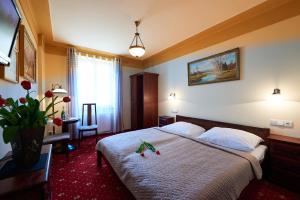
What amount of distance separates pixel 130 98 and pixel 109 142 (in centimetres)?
280

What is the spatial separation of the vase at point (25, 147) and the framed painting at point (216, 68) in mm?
2995

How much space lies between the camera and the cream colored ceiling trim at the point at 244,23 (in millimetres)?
2090

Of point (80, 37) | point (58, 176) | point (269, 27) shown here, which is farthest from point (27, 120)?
point (269, 27)

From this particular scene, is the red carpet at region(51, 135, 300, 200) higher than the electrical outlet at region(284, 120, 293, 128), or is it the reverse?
the electrical outlet at region(284, 120, 293, 128)

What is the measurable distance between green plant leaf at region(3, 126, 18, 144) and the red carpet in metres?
1.20

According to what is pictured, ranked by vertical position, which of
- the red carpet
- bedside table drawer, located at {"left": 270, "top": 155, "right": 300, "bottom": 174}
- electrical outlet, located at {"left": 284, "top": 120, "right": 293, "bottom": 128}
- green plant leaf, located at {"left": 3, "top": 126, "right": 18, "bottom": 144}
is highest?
green plant leaf, located at {"left": 3, "top": 126, "right": 18, "bottom": 144}

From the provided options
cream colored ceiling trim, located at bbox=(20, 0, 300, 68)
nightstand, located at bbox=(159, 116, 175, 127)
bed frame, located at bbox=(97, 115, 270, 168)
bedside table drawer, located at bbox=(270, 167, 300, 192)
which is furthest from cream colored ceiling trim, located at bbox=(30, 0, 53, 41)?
bedside table drawer, located at bbox=(270, 167, 300, 192)

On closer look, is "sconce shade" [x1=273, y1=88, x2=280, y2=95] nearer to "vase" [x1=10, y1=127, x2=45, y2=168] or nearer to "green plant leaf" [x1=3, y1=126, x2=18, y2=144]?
"vase" [x1=10, y1=127, x2=45, y2=168]

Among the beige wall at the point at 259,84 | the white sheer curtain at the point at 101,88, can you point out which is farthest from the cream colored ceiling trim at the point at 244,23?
the white sheer curtain at the point at 101,88

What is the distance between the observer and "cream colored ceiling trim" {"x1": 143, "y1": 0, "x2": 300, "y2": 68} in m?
2.09

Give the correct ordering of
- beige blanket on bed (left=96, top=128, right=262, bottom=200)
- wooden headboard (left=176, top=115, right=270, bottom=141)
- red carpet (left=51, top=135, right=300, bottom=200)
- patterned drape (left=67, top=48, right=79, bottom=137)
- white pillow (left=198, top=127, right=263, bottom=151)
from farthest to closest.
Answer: patterned drape (left=67, top=48, right=79, bottom=137), wooden headboard (left=176, top=115, right=270, bottom=141), white pillow (left=198, top=127, right=263, bottom=151), red carpet (left=51, top=135, right=300, bottom=200), beige blanket on bed (left=96, top=128, right=262, bottom=200)

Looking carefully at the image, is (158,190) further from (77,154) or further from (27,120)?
(77,154)

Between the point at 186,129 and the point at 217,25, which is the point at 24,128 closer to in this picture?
the point at 186,129

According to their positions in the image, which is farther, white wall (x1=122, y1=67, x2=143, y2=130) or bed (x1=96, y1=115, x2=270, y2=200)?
white wall (x1=122, y1=67, x2=143, y2=130)
